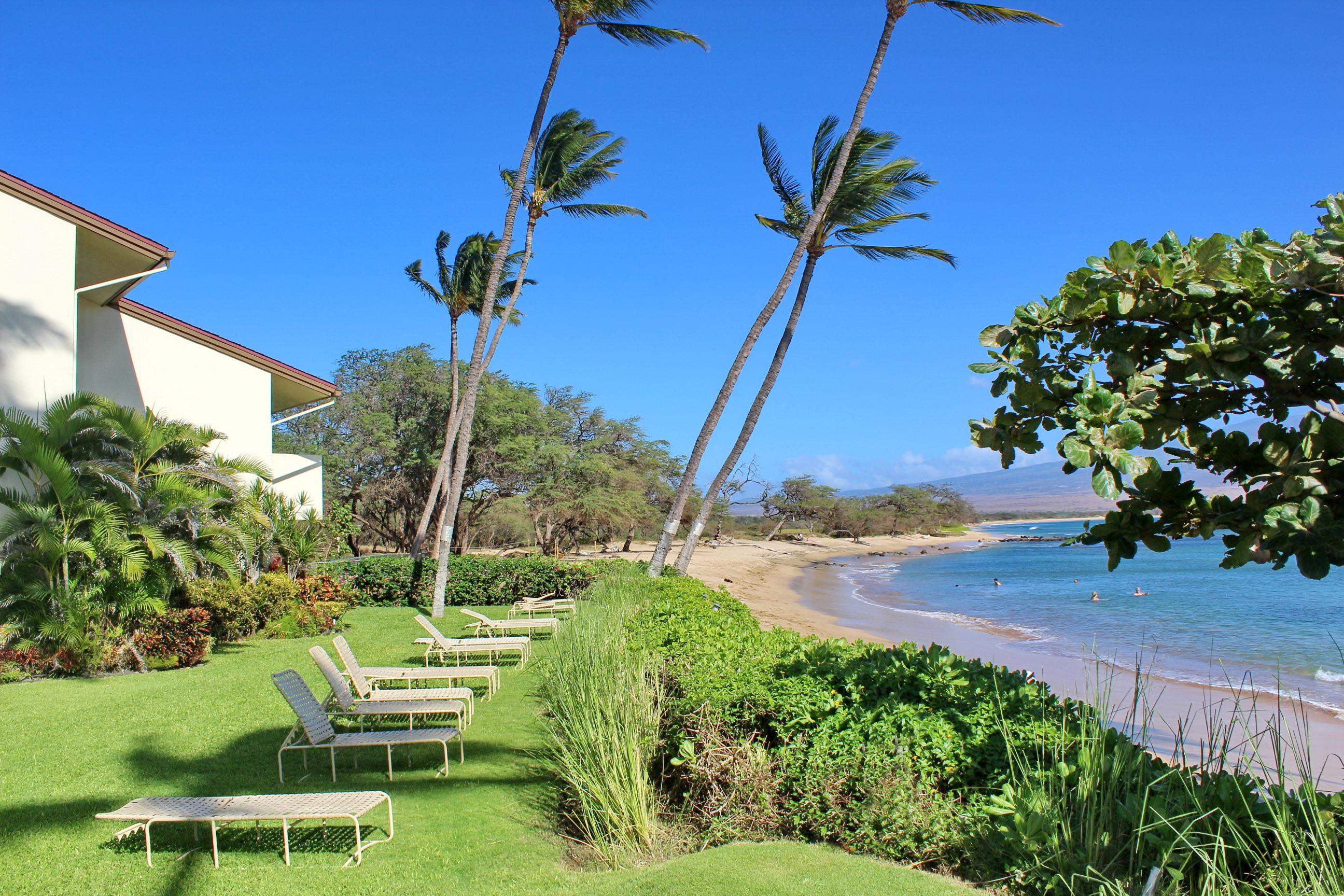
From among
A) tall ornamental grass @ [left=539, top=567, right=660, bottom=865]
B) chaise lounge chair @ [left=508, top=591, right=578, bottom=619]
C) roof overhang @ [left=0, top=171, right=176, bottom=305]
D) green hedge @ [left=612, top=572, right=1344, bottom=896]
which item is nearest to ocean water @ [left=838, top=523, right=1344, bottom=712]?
green hedge @ [left=612, top=572, right=1344, bottom=896]

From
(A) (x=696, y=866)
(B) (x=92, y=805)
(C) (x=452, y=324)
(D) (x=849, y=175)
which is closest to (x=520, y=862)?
(A) (x=696, y=866)

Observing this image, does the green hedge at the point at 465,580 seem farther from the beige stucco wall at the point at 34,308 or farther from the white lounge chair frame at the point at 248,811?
the white lounge chair frame at the point at 248,811

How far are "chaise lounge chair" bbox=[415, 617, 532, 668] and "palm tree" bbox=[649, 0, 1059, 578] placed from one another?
125 inches

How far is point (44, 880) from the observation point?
457 cm

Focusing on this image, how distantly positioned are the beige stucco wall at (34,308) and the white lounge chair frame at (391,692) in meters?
5.93

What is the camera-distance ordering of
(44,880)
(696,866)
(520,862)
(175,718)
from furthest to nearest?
(175,718) < (520,862) < (44,880) < (696,866)

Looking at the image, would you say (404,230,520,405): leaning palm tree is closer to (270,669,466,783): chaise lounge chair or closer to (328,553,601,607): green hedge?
(328,553,601,607): green hedge

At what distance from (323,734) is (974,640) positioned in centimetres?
A: 1827

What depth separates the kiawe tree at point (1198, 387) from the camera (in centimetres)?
223

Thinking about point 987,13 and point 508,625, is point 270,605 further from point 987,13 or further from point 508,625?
point 987,13

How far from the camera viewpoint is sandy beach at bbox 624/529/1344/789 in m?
8.49

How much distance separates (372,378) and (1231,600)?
37019 millimetres

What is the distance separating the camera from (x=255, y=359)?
1650 cm

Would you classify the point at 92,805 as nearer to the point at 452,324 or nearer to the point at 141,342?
the point at 141,342
